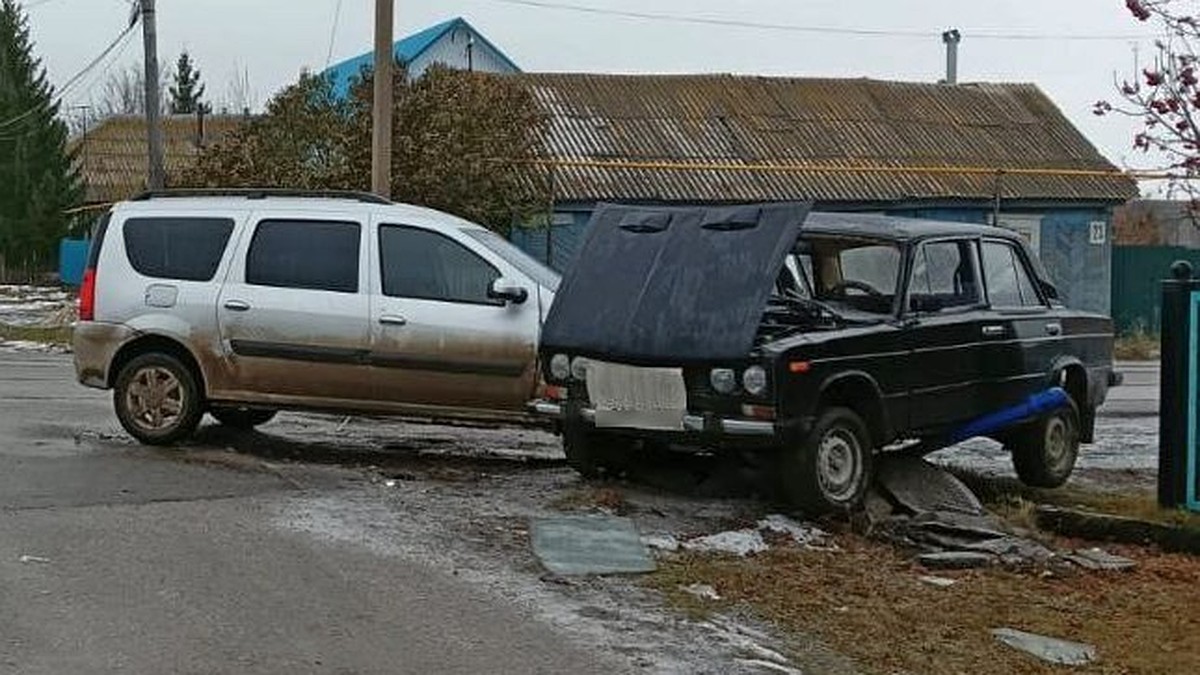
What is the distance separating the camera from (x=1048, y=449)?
1077cm

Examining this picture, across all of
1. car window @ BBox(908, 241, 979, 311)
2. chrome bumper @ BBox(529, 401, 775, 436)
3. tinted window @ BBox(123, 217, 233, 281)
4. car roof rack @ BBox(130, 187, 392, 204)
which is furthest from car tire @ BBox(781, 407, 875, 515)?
tinted window @ BBox(123, 217, 233, 281)

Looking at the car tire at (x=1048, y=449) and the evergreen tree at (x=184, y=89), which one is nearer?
the car tire at (x=1048, y=449)

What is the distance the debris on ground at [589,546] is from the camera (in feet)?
25.1

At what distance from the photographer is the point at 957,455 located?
40.6 ft

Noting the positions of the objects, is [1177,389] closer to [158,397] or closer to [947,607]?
[947,607]

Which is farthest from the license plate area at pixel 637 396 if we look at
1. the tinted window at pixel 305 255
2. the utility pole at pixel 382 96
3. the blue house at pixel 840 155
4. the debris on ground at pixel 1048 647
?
the blue house at pixel 840 155

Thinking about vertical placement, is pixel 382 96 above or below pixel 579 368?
above

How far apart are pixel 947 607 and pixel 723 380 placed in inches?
81.2

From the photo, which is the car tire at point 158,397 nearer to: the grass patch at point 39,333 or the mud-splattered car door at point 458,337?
the mud-splattered car door at point 458,337

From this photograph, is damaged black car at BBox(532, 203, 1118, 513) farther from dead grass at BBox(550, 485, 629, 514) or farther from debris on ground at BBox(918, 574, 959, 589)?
debris on ground at BBox(918, 574, 959, 589)

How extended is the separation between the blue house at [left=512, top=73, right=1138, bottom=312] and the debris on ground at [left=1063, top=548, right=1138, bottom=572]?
1717 cm

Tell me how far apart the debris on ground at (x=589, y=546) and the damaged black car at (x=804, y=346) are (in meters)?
0.82

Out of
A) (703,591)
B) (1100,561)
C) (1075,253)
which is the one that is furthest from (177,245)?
(1075,253)

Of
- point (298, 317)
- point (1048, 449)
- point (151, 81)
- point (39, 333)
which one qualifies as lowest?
point (1048, 449)
